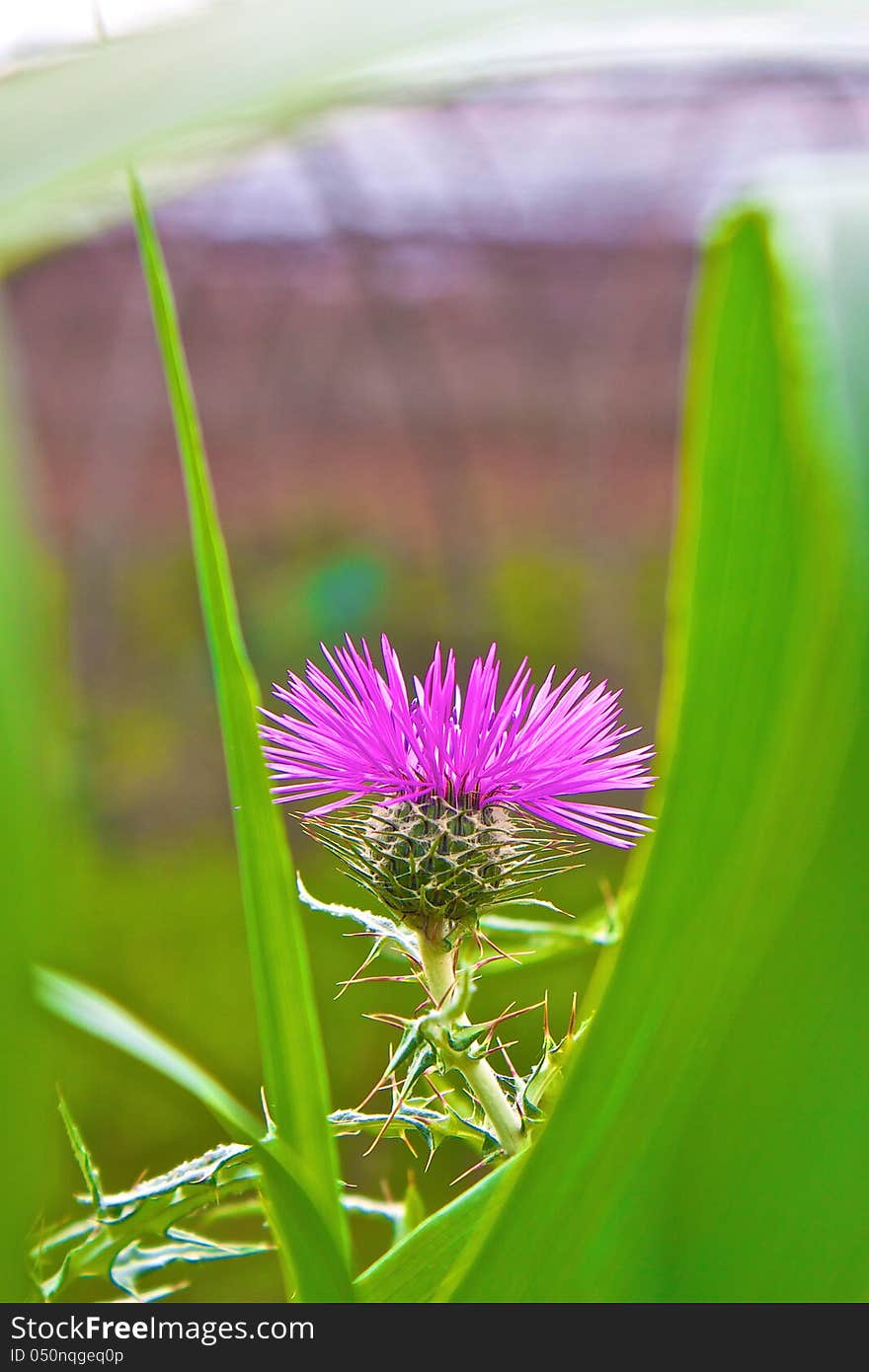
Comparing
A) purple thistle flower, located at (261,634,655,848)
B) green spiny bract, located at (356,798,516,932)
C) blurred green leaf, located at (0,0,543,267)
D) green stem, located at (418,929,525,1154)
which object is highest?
blurred green leaf, located at (0,0,543,267)

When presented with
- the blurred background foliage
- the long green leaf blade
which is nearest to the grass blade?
the long green leaf blade

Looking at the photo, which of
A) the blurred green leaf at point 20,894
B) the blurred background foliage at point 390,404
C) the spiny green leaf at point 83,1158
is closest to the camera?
the blurred green leaf at point 20,894

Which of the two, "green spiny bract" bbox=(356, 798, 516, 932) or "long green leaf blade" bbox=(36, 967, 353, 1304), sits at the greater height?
"green spiny bract" bbox=(356, 798, 516, 932)

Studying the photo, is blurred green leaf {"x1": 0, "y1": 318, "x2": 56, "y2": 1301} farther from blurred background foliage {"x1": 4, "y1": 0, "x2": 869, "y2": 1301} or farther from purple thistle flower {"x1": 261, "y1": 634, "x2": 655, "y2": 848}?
blurred background foliage {"x1": 4, "y1": 0, "x2": 869, "y2": 1301}

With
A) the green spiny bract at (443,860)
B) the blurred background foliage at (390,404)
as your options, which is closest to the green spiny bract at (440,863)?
the green spiny bract at (443,860)

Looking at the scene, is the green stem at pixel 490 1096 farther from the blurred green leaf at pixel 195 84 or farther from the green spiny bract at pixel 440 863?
the blurred green leaf at pixel 195 84

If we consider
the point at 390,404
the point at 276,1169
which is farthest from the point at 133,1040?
the point at 390,404
